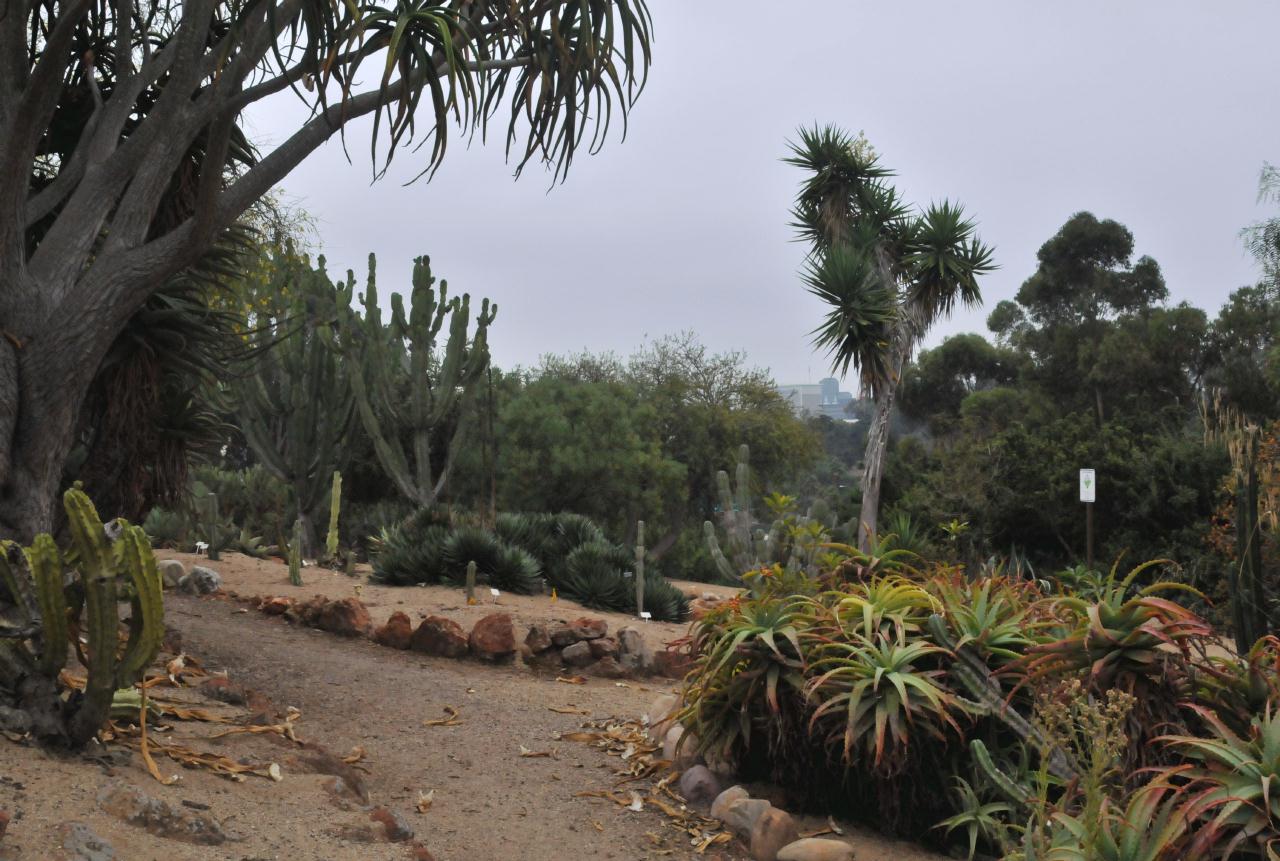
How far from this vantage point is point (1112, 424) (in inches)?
750

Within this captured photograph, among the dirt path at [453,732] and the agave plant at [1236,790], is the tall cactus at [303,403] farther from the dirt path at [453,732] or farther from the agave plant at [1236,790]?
the agave plant at [1236,790]

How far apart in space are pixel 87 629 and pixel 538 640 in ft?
17.1

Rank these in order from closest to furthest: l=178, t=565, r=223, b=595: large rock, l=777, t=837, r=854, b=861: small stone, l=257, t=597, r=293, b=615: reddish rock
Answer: l=777, t=837, r=854, b=861: small stone, l=257, t=597, r=293, b=615: reddish rock, l=178, t=565, r=223, b=595: large rock

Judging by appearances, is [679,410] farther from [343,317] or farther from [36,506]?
[36,506]

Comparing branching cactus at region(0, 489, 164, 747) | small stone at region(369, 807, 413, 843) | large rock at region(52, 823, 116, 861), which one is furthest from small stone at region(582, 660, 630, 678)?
large rock at region(52, 823, 116, 861)

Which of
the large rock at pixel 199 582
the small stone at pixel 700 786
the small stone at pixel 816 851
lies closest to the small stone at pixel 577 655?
the small stone at pixel 700 786

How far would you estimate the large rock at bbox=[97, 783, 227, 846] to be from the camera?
12.0 ft

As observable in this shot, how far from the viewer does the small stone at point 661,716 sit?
639cm

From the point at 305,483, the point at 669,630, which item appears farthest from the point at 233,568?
the point at 305,483

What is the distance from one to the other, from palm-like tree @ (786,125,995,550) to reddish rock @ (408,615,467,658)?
384 inches

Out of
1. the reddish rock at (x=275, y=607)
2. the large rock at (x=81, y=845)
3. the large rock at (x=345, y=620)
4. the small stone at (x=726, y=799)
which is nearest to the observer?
the large rock at (x=81, y=845)

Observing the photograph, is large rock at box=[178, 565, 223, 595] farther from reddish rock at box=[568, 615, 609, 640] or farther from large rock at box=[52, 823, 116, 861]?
large rock at box=[52, 823, 116, 861]

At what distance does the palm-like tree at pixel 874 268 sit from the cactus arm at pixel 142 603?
1444 cm

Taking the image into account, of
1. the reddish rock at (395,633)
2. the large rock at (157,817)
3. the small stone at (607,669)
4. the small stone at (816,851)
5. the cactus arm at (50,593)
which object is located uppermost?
the cactus arm at (50,593)
